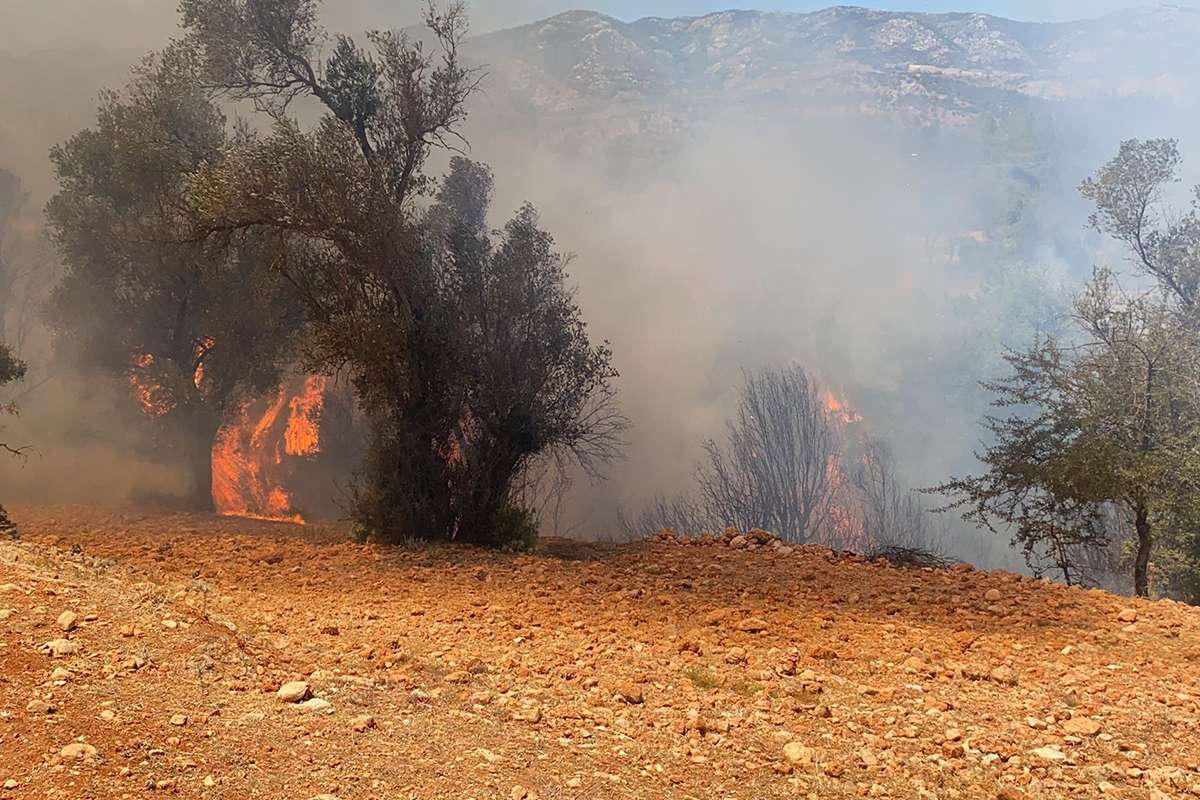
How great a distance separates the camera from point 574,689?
493 centimetres

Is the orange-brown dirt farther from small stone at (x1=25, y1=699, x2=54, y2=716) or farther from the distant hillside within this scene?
the distant hillside

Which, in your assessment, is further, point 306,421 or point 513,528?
point 306,421

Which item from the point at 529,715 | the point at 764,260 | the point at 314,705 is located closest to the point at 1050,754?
the point at 529,715

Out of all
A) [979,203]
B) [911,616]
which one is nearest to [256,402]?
[911,616]

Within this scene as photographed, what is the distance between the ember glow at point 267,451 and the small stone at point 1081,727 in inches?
1033

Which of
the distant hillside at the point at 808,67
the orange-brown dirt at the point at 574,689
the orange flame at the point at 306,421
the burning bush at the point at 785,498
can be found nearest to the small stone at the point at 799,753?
the orange-brown dirt at the point at 574,689

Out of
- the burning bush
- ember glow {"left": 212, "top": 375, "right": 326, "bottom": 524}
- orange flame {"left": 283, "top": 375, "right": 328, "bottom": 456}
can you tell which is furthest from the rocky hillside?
orange flame {"left": 283, "top": 375, "right": 328, "bottom": 456}

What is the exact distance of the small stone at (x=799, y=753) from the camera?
4027 mm

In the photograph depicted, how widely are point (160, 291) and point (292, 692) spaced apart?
56.8ft

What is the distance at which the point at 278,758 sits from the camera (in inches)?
136

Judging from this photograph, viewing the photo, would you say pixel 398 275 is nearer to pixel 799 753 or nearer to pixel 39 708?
pixel 39 708

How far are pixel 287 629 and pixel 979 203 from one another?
9015cm

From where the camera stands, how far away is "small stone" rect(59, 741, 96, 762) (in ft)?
10.1

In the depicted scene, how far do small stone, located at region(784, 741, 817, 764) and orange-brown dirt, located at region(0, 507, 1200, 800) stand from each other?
0.05 ft
